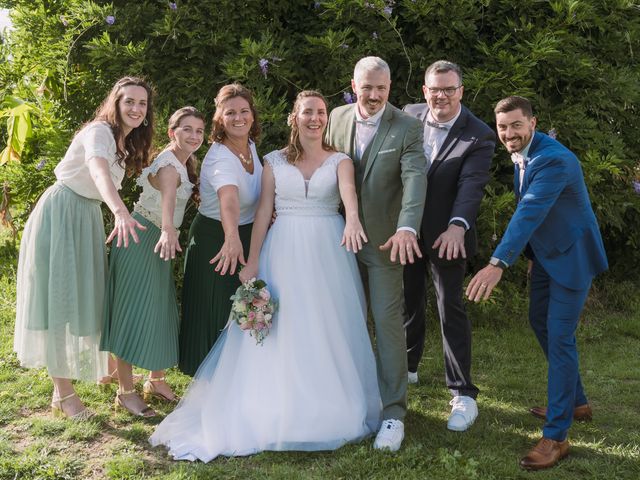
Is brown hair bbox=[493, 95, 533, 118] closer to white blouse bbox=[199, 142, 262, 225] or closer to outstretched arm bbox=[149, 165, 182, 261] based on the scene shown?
white blouse bbox=[199, 142, 262, 225]

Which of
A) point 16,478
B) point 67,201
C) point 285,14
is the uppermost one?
point 285,14

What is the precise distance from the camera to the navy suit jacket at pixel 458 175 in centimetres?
411

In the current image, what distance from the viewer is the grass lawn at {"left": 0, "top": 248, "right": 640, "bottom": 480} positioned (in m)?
3.62

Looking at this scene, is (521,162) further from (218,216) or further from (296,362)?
(218,216)

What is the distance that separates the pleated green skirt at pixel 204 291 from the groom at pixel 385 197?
0.84m

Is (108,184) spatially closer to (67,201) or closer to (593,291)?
(67,201)

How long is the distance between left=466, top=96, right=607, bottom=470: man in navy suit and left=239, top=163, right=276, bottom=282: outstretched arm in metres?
1.30

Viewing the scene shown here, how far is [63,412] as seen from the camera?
14.4 feet

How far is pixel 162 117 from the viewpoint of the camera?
5.56 m

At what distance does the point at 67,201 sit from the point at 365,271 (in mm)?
1858

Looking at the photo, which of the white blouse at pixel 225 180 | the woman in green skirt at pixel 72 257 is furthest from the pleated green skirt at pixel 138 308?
the white blouse at pixel 225 180

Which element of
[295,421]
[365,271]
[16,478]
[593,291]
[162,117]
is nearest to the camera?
[16,478]

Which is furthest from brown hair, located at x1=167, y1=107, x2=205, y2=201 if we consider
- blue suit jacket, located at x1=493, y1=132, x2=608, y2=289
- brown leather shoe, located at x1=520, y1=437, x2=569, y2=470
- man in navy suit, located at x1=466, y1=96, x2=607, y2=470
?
brown leather shoe, located at x1=520, y1=437, x2=569, y2=470

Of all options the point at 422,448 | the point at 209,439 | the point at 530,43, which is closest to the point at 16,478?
the point at 209,439
